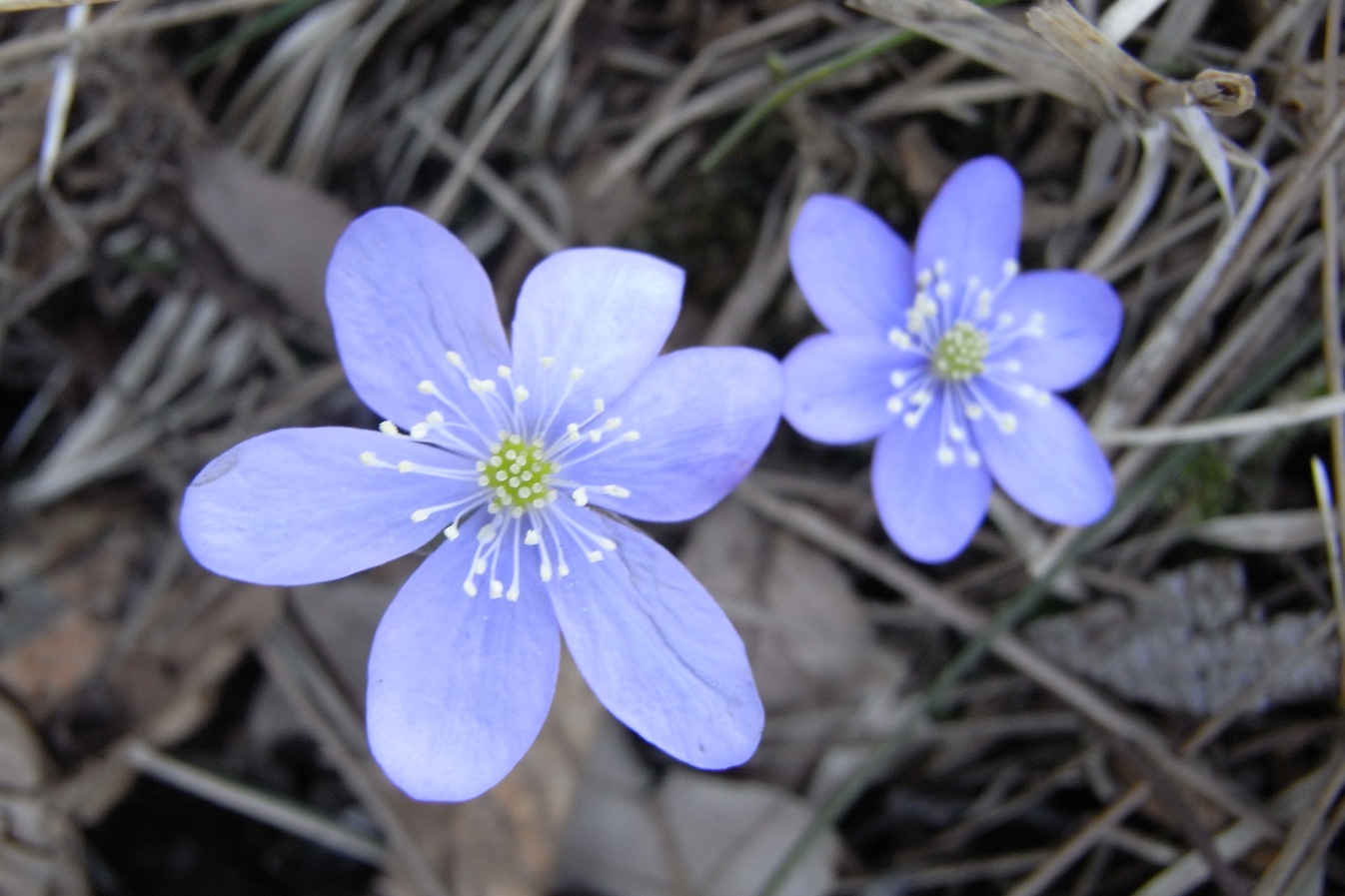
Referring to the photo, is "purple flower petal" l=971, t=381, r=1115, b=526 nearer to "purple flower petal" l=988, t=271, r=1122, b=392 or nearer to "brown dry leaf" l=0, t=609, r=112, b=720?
"purple flower petal" l=988, t=271, r=1122, b=392

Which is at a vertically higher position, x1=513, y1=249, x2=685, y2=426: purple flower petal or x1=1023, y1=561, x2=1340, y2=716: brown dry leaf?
x1=513, y1=249, x2=685, y2=426: purple flower petal

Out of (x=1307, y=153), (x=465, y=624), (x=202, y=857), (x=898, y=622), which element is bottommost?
(x=202, y=857)

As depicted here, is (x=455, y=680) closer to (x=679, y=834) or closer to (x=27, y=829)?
(x=679, y=834)

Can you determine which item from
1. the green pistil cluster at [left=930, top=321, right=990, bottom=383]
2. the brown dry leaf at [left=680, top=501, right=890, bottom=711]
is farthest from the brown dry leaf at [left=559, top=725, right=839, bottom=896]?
the green pistil cluster at [left=930, top=321, right=990, bottom=383]

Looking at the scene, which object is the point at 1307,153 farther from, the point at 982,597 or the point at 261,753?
the point at 261,753

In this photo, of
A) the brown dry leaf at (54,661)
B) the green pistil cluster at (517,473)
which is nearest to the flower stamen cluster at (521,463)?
→ the green pistil cluster at (517,473)

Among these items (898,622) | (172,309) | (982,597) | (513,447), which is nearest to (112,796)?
(172,309)
